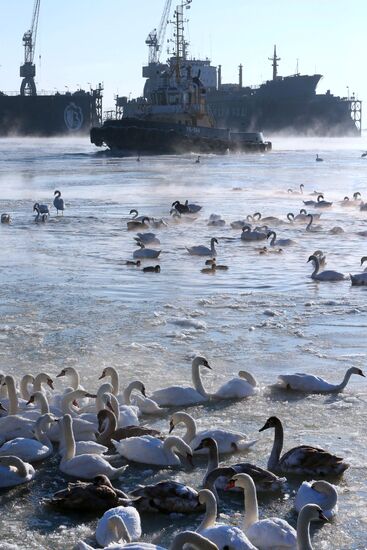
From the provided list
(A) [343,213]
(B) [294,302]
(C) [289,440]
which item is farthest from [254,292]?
(A) [343,213]

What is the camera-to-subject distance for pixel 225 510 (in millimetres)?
5711

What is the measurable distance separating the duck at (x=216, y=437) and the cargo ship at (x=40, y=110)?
105380mm

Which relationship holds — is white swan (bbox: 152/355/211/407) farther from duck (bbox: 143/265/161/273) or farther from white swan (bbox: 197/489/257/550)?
duck (bbox: 143/265/161/273)

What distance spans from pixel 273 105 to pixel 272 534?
417 ft

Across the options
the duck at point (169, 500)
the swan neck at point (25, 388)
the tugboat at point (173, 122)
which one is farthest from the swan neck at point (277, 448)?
the tugboat at point (173, 122)

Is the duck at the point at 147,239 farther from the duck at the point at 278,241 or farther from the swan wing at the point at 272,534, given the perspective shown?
the swan wing at the point at 272,534

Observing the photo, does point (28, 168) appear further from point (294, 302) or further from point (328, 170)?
point (294, 302)

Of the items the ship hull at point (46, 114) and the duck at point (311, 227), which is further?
the ship hull at point (46, 114)

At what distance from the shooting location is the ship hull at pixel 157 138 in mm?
62562

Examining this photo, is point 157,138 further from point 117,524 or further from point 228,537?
point 228,537

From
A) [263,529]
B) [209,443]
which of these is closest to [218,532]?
[263,529]

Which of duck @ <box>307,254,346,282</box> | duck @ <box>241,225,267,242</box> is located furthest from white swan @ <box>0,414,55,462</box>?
duck @ <box>241,225,267,242</box>

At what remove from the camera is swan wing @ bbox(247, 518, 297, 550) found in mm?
5098

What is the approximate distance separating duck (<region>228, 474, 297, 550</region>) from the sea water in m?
0.22
